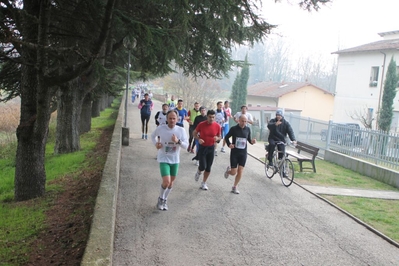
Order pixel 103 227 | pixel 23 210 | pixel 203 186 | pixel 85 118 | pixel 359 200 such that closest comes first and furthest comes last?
1. pixel 103 227
2. pixel 23 210
3. pixel 203 186
4. pixel 359 200
5. pixel 85 118

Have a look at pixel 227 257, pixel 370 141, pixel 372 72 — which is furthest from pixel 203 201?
pixel 372 72

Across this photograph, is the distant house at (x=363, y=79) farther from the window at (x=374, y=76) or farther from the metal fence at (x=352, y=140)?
the metal fence at (x=352, y=140)

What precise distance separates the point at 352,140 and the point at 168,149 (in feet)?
32.7

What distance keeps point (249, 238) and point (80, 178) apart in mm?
4864

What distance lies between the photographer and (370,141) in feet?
44.2

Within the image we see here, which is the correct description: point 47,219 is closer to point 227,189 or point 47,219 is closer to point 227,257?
point 227,257

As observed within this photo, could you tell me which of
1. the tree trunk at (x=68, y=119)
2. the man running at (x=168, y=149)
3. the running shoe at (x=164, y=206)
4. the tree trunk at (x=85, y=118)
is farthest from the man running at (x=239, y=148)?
the tree trunk at (x=85, y=118)

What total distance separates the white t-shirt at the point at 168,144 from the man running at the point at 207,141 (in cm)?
158

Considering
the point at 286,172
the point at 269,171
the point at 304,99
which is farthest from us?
the point at 304,99

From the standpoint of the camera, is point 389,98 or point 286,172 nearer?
point 286,172

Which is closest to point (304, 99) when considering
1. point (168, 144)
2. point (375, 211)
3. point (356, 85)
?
point (356, 85)

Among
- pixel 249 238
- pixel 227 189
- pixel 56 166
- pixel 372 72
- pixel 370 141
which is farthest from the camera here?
pixel 372 72

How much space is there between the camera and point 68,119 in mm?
12312

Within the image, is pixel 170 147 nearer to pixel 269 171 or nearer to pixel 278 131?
pixel 278 131
